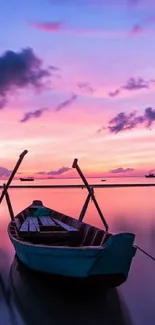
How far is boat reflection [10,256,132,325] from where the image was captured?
903 cm

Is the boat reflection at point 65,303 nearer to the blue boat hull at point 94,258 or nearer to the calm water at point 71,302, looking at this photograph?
the calm water at point 71,302

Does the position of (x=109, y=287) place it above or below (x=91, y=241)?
below

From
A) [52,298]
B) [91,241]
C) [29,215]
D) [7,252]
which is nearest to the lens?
[52,298]

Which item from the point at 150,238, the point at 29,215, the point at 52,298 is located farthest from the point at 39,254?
the point at 150,238

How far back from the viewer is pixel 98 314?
926 cm

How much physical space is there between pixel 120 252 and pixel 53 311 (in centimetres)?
215

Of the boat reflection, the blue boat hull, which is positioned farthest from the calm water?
the blue boat hull

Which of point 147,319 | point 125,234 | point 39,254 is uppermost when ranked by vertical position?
point 125,234

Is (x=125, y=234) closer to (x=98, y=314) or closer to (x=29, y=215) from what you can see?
(x=98, y=314)

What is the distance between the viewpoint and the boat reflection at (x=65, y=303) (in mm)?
9031

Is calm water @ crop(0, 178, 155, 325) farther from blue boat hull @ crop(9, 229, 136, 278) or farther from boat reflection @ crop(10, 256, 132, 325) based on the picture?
blue boat hull @ crop(9, 229, 136, 278)

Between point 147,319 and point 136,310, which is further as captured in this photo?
point 136,310

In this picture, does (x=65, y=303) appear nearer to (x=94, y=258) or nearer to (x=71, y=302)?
(x=71, y=302)

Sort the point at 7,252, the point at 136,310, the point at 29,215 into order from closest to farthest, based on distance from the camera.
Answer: the point at 136,310
the point at 7,252
the point at 29,215
